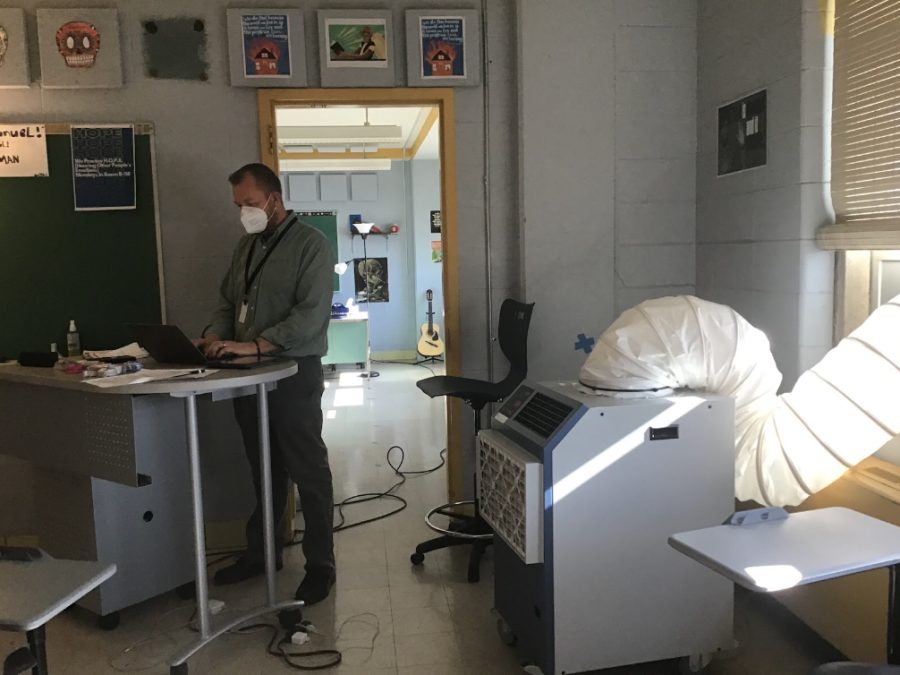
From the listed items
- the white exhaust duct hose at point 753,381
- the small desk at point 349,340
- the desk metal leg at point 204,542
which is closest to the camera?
the white exhaust duct hose at point 753,381

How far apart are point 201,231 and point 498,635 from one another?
7.16 feet

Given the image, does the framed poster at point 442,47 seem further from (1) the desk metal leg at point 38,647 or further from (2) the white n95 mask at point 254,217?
(1) the desk metal leg at point 38,647

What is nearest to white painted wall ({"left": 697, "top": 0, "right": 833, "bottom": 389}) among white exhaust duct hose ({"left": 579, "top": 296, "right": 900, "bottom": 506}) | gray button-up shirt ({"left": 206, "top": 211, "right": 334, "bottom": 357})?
white exhaust duct hose ({"left": 579, "top": 296, "right": 900, "bottom": 506})

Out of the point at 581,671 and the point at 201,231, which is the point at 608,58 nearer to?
the point at 201,231

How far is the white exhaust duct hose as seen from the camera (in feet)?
6.68

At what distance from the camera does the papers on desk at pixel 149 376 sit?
221 centimetres

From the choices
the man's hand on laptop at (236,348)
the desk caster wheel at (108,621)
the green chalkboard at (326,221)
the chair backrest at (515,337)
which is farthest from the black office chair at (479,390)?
the green chalkboard at (326,221)

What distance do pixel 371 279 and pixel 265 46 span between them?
6.03 metres

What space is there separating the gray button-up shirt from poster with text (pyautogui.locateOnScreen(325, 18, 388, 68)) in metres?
0.88

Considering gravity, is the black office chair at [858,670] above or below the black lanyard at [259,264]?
below

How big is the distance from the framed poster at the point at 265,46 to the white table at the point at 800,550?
274cm

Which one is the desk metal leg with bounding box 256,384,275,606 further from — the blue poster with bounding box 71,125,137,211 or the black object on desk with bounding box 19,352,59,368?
the blue poster with bounding box 71,125,137,211

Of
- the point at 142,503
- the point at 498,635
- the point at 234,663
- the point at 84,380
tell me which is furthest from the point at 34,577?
the point at 498,635

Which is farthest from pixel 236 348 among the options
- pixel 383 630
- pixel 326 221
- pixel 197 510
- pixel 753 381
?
pixel 326 221
